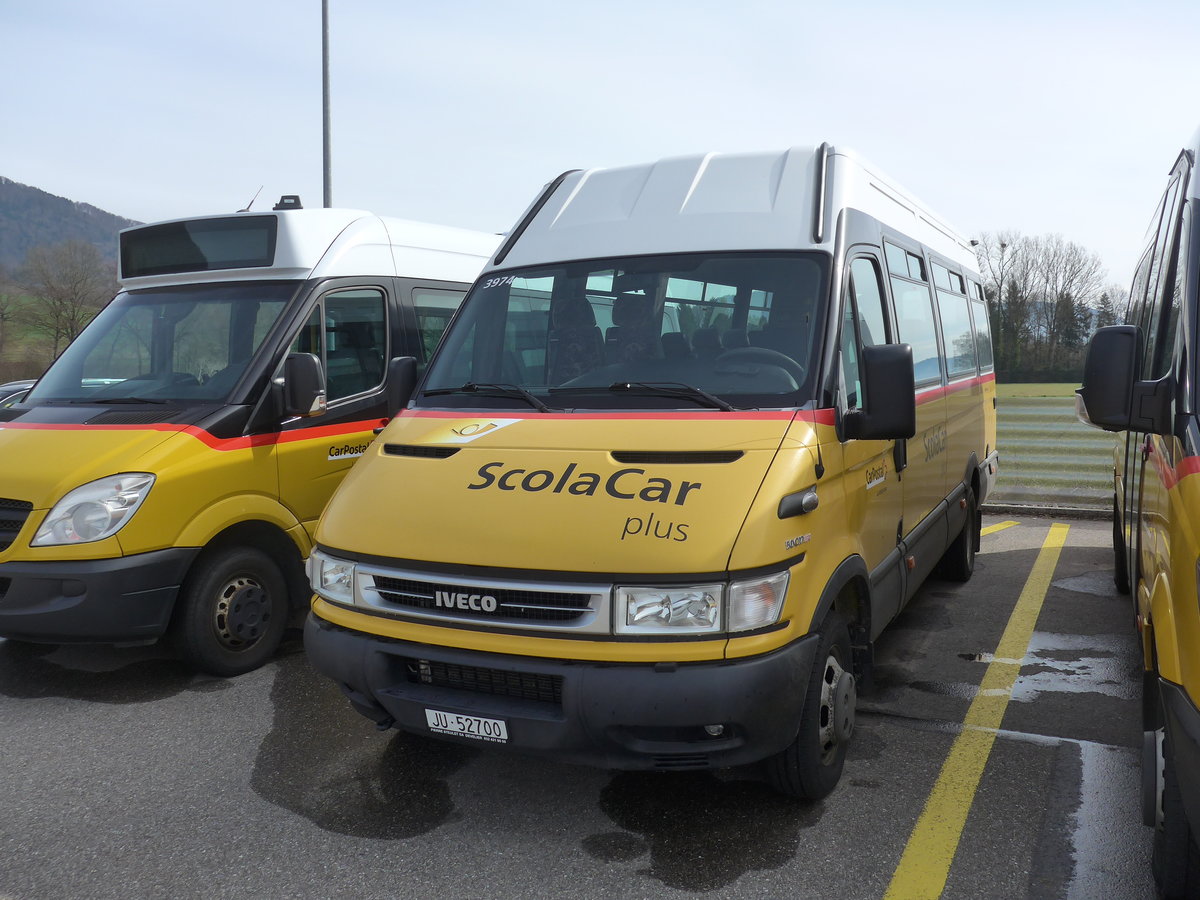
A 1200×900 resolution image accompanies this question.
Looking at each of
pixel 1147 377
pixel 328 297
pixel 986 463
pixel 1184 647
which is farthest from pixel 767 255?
pixel 986 463

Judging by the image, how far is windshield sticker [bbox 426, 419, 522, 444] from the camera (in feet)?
12.8

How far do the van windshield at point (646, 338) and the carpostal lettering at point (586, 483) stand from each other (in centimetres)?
46

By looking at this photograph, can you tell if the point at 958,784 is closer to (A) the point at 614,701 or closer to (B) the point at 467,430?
(A) the point at 614,701

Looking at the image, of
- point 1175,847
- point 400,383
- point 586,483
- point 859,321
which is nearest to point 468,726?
point 586,483

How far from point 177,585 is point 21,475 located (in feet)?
3.08

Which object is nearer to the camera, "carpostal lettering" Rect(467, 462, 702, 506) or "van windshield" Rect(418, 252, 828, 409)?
"carpostal lettering" Rect(467, 462, 702, 506)

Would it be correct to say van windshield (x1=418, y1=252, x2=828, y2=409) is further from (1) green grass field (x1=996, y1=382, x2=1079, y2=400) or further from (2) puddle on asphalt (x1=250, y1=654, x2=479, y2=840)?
(1) green grass field (x1=996, y1=382, x2=1079, y2=400)

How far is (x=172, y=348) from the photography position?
5.95 metres

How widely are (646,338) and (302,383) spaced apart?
7.16 ft

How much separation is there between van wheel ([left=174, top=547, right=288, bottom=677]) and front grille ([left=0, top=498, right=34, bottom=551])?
2.75ft

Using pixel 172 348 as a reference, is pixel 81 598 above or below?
below

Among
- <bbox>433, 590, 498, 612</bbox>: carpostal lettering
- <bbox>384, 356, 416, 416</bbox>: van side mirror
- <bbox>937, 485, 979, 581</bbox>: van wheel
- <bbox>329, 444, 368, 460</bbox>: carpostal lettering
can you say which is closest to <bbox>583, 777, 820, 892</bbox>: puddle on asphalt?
<bbox>433, 590, 498, 612</bbox>: carpostal lettering

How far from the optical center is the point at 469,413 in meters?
4.12

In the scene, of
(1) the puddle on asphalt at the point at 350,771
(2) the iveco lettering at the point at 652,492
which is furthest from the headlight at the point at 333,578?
(1) the puddle on asphalt at the point at 350,771
